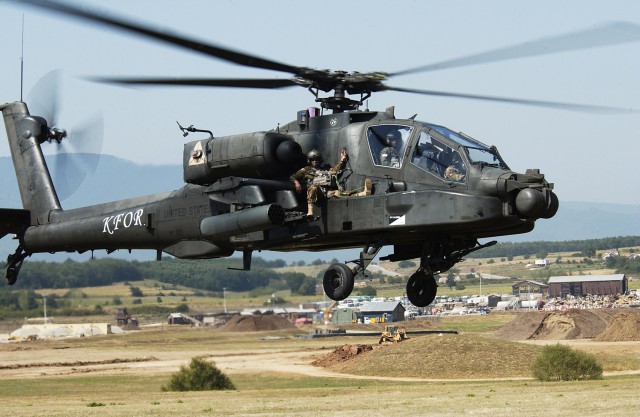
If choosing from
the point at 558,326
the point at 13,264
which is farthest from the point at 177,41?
the point at 558,326

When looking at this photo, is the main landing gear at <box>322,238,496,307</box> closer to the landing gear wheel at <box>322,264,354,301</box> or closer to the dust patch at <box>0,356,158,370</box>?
the landing gear wheel at <box>322,264,354,301</box>

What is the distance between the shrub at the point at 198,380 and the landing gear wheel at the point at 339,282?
1189 inches

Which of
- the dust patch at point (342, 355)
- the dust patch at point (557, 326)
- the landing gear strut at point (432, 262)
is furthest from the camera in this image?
the dust patch at point (557, 326)

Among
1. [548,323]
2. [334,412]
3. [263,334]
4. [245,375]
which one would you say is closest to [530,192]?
[334,412]

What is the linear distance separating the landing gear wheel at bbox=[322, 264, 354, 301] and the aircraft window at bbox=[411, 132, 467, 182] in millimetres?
2606

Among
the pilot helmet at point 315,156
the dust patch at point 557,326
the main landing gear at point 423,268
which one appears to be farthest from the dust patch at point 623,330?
the pilot helmet at point 315,156

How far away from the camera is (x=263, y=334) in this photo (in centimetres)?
10056

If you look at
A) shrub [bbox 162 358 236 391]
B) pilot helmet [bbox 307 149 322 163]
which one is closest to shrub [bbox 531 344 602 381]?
shrub [bbox 162 358 236 391]

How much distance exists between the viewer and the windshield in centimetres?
2016

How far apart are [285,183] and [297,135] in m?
1.29

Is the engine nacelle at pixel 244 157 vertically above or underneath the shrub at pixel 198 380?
above

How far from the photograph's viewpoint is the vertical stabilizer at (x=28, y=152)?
28906 mm

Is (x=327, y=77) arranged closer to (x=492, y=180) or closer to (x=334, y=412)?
(x=492, y=180)

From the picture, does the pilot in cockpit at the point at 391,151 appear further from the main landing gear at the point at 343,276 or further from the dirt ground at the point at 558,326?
the dirt ground at the point at 558,326
